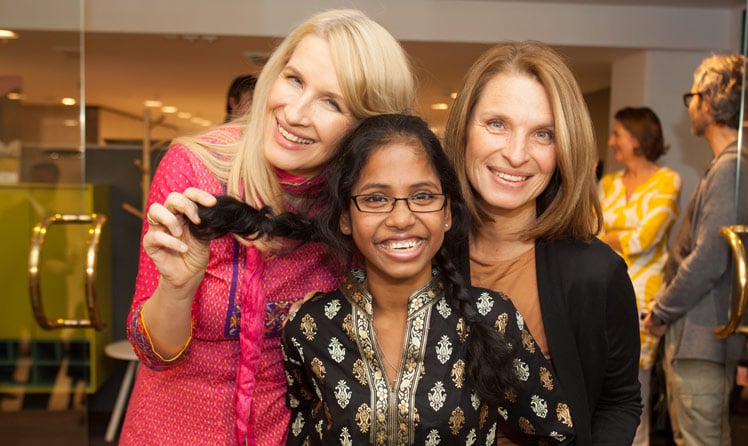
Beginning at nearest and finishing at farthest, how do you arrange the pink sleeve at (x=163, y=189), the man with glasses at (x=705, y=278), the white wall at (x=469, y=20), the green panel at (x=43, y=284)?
the pink sleeve at (x=163, y=189)
the green panel at (x=43, y=284)
the man with glasses at (x=705, y=278)
the white wall at (x=469, y=20)

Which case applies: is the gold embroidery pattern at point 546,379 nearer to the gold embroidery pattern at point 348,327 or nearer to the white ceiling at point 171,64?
the gold embroidery pattern at point 348,327

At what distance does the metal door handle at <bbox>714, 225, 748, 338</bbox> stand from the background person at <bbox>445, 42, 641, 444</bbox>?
1030mm

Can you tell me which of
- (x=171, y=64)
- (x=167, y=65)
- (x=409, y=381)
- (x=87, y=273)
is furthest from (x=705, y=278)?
(x=167, y=65)

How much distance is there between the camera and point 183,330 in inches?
55.6

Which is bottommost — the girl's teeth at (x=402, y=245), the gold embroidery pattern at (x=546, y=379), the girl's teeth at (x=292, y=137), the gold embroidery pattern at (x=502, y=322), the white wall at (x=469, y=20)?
the gold embroidery pattern at (x=546, y=379)

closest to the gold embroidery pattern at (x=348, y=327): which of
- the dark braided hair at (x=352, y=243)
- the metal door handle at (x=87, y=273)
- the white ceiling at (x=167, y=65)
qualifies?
the dark braided hair at (x=352, y=243)

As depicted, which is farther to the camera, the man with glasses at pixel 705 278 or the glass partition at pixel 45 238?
the man with glasses at pixel 705 278

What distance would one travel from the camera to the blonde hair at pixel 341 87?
148cm

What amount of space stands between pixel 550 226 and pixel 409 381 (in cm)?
45

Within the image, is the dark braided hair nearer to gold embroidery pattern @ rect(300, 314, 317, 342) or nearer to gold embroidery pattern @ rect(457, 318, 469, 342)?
gold embroidery pattern @ rect(457, 318, 469, 342)

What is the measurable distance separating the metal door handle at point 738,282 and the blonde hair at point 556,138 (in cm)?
105

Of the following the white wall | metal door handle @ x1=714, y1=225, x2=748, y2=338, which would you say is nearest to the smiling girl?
metal door handle @ x1=714, y1=225, x2=748, y2=338

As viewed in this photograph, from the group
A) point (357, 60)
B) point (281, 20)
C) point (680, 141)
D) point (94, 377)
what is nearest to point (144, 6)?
point (281, 20)

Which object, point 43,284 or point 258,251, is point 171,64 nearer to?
point 43,284
